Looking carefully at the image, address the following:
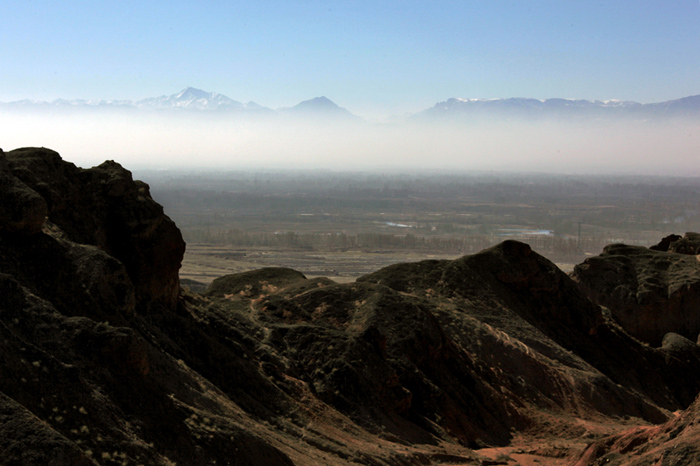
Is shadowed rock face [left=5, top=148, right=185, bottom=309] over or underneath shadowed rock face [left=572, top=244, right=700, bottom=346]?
over

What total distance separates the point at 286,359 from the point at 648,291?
3057 cm

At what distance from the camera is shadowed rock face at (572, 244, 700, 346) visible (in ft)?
148

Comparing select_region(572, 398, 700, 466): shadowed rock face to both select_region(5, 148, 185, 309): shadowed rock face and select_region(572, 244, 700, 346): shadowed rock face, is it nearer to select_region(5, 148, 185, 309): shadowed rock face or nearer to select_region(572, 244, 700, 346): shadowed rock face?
select_region(5, 148, 185, 309): shadowed rock face

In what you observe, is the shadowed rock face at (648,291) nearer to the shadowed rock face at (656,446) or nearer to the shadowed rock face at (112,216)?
the shadowed rock face at (656,446)

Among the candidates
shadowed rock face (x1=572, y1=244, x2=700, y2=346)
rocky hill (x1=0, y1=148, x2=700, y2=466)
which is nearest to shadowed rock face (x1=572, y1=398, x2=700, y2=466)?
rocky hill (x1=0, y1=148, x2=700, y2=466)

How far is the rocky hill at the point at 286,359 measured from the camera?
14.3 metres

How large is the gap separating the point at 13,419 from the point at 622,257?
148 ft

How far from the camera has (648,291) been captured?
4538 centimetres

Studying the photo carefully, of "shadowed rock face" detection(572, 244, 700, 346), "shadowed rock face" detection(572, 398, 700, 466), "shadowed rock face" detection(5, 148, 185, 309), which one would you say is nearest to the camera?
"shadowed rock face" detection(572, 398, 700, 466)

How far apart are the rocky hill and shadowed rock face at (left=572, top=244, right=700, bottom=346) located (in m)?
4.45

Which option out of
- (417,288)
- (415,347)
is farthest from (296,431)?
(417,288)

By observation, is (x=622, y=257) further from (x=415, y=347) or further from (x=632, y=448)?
(x=632, y=448)

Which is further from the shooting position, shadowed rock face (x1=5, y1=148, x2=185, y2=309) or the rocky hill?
shadowed rock face (x1=5, y1=148, x2=185, y2=309)

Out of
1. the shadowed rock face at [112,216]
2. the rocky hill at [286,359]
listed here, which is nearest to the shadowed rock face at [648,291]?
the rocky hill at [286,359]
